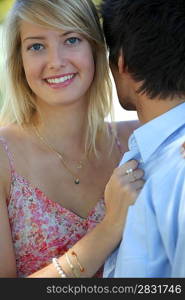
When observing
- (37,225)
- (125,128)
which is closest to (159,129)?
(37,225)

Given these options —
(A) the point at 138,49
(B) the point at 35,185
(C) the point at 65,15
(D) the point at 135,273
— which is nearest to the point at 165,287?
(D) the point at 135,273

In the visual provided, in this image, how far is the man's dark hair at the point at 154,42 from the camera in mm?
2105

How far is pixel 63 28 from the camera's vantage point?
2.72 metres

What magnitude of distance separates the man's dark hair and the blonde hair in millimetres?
547

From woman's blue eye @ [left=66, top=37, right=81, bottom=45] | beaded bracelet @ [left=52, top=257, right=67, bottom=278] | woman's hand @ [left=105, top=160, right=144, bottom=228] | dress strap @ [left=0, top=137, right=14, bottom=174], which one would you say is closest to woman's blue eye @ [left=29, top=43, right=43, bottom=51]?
woman's blue eye @ [left=66, top=37, right=81, bottom=45]

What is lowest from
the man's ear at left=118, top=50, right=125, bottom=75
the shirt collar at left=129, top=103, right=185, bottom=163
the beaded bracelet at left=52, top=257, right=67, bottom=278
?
the beaded bracelet at left=52, top=257, right=67, bottom=278

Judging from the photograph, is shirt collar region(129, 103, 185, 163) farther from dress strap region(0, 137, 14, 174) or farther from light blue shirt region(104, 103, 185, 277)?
dress strap region(0, 137, 14, 174)

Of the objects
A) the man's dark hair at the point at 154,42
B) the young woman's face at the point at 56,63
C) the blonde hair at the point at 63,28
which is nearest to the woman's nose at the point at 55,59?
the young woman's face at the point at 56,63

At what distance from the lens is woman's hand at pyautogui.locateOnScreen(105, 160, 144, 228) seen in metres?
2.18

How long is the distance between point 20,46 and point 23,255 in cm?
97

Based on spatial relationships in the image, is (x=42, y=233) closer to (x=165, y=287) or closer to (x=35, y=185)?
(x=35, y=185)

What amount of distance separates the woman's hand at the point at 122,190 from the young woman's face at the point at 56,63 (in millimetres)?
627

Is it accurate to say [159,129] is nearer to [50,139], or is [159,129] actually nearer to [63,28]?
[63,28]

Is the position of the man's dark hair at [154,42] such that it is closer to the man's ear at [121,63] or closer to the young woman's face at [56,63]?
the man's ear at [121,63]
